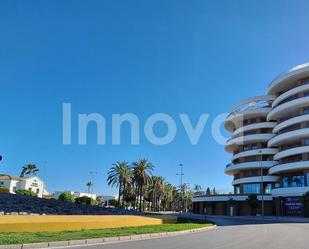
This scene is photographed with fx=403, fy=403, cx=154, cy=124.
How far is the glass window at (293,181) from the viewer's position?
65250mm

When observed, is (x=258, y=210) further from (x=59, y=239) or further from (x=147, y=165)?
(x=59, y=239)

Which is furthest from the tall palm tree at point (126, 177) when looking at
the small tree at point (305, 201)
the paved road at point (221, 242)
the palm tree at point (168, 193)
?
the paved road at point (221, 242)

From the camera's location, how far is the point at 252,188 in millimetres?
80312

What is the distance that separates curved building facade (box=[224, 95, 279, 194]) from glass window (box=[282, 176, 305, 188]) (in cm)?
742

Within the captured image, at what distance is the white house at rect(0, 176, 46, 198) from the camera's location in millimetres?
112750

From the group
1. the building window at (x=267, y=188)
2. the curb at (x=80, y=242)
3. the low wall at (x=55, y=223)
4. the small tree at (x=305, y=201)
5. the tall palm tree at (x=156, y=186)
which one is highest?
the tall palm tree at (x=156, y=186)

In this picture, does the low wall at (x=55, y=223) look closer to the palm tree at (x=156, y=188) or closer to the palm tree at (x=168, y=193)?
the palm tree at (x=156, y=188)

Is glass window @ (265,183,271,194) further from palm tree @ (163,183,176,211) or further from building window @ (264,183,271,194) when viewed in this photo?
palm tree @ (163,183,176,211)

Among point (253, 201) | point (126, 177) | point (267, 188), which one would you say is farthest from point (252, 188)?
point (126, 177)

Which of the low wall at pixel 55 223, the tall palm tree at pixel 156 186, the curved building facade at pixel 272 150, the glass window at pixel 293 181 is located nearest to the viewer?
the low wall at pixel 55 223

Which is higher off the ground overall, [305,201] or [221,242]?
[305,201]

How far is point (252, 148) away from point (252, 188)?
8.67 m

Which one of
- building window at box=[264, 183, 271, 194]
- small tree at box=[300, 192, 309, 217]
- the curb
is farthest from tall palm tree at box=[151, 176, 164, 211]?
the curb

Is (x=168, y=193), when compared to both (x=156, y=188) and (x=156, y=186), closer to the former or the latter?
(x=156, y=188)
